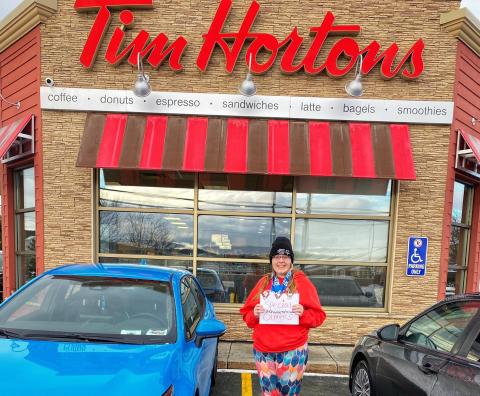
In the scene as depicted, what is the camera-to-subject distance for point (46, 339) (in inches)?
105

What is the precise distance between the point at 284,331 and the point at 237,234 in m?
4.07

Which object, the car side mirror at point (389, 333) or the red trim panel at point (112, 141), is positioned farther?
the red trim panel at point (112, 141)

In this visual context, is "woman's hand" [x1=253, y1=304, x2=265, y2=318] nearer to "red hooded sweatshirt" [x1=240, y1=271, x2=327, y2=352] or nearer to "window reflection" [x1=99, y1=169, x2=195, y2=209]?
"red hooded sweatshirt" [x1=240, y1=271, x2=327, y2=352]

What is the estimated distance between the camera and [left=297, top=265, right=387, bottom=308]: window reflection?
22.4 feet

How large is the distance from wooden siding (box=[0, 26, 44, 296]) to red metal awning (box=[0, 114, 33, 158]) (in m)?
0.18

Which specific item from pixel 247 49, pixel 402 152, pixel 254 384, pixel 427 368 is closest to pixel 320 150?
pixel 402 152

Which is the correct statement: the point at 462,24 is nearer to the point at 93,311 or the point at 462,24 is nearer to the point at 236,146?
the point at 236,146

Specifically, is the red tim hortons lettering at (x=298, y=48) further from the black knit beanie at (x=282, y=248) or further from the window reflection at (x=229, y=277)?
the black knit beanie at (x=282, y=248)

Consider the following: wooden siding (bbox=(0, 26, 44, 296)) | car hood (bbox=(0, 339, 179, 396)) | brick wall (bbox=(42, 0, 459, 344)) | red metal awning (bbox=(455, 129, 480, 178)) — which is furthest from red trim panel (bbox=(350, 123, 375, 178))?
wooden siding (bbox=(0, 26, 44, 296))

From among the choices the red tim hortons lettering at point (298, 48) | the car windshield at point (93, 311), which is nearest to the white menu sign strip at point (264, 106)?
the red tim hortons lettering at point (298, 48)

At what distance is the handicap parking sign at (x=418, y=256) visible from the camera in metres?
6.50

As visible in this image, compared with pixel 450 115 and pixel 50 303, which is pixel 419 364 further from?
pixel 450 115

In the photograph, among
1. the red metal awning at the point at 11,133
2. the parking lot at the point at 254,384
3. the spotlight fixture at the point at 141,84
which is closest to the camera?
the parking lot at the point at 254,384

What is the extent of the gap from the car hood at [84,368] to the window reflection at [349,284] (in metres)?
4.68
